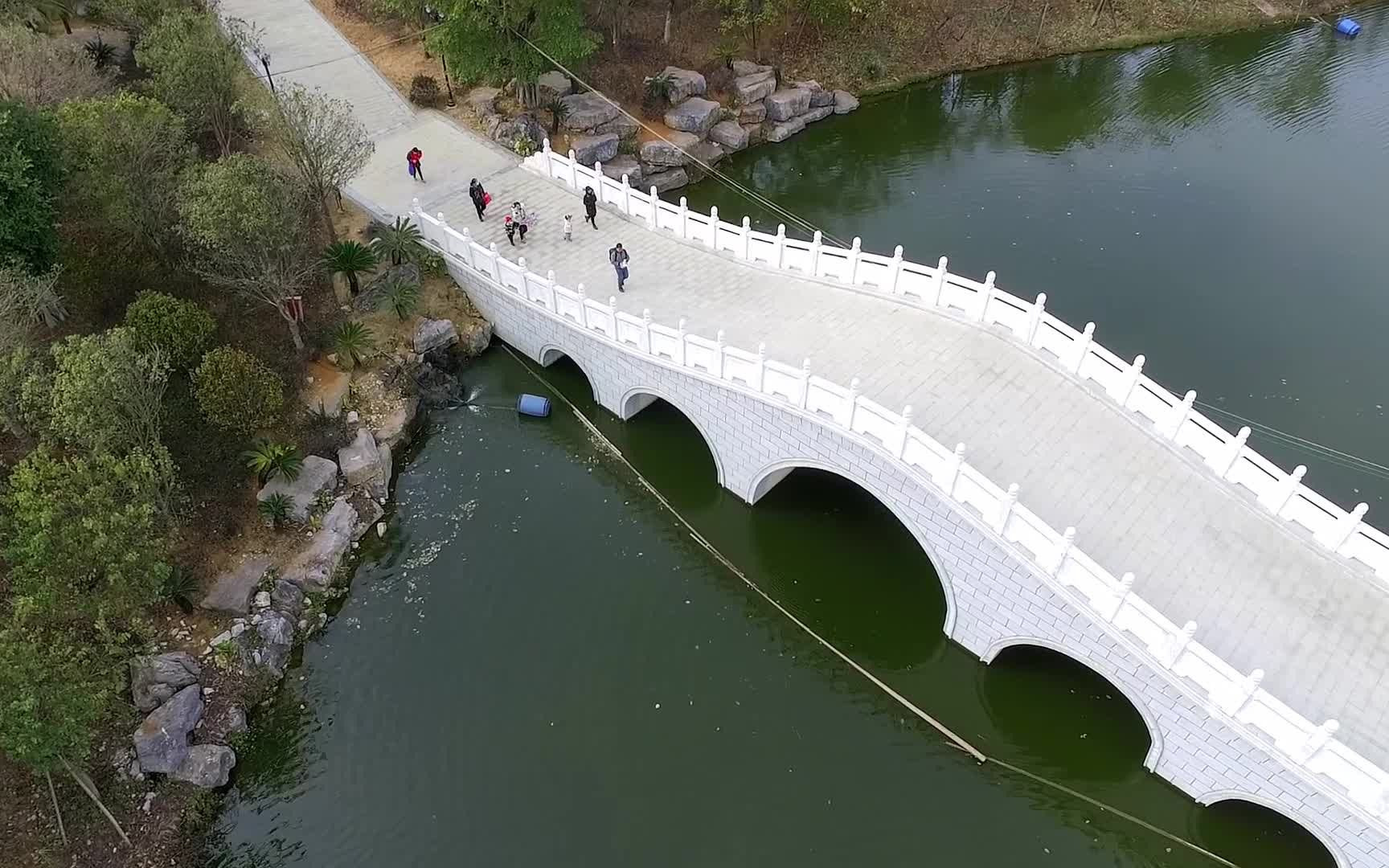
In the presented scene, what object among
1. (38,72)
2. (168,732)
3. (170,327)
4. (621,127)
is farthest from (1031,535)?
(38,72)

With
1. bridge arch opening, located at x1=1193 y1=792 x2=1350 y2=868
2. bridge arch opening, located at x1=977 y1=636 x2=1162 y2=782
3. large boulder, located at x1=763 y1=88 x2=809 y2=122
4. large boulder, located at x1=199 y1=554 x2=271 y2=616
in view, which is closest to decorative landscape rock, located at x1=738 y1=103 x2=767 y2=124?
large boulder, located at x1=763 y1=88 x2=809 y2=122

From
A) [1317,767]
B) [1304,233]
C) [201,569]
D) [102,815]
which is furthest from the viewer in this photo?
[1304,233]

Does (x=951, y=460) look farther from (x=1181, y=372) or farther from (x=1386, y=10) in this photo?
(x=1386, y=10)

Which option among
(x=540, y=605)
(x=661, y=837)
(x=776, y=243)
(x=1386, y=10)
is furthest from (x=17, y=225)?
(x=1386, y=10)

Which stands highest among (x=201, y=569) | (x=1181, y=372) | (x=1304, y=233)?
(x=1304, y=233)

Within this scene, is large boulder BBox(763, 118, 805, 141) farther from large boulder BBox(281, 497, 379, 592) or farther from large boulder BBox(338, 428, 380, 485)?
large boulder BBox(281, 497, 379, 592)

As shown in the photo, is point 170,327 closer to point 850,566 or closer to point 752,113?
point 850,566
